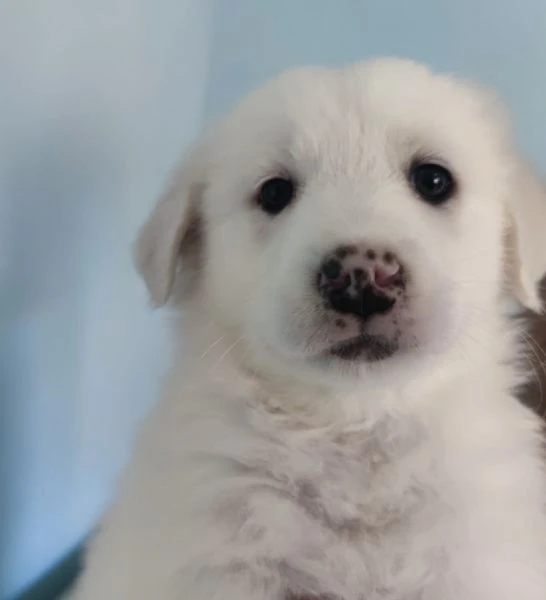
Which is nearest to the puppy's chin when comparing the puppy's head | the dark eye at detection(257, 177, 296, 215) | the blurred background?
the puppy's head

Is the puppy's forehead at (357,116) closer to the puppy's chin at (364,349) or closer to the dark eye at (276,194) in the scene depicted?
the dark eye at (276,194)

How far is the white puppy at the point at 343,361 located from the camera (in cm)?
125

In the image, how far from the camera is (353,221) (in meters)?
1.23

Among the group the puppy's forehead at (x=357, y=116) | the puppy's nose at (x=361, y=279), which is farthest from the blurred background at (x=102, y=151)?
the puppy's nose at (x=361, y=279)

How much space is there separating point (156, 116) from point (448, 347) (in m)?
1.04

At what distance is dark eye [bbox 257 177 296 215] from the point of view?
4.61 ft

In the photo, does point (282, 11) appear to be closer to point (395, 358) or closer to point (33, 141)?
point (33, 141)

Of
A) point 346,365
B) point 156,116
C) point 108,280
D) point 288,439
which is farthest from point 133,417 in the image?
point 346,365

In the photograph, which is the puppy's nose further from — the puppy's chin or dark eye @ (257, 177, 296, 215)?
dark eye @ (257, 177, 296, 215)

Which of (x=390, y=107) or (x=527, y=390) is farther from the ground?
(x=390, y=107)

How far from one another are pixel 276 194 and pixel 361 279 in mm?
319

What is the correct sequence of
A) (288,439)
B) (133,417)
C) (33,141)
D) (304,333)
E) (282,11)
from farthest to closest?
(282,11) < (133,417) < (33,141) < (288,439) < (304,333)

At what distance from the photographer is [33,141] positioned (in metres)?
1.61

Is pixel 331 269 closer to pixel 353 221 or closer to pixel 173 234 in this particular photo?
pixel 353 221
